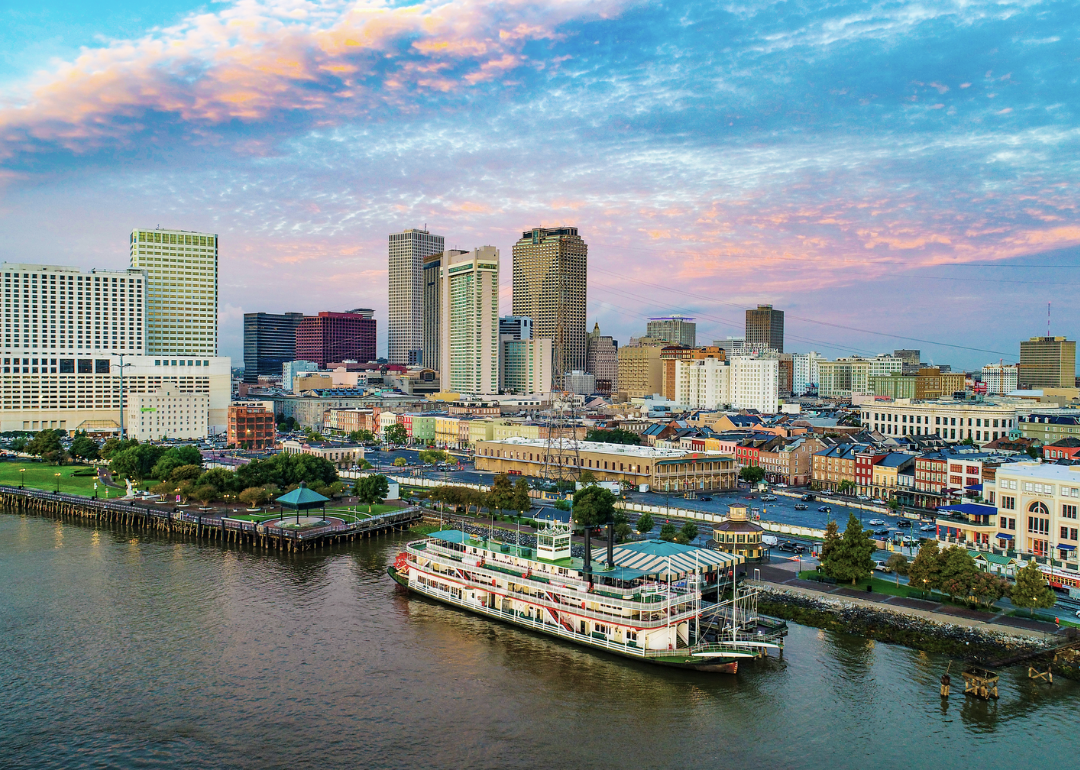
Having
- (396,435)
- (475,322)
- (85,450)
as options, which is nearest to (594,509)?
(85,450)

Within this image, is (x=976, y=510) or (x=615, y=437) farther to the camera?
(x=615, y=437)

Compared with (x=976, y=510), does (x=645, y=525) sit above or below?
below

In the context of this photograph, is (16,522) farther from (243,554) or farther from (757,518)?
(757,518)

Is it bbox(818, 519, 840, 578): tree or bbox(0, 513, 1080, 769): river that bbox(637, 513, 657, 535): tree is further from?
bbox(0, 513, 1080, 769): river

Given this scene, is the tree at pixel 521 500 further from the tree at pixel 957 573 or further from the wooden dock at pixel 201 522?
the tree at pixel 957 573

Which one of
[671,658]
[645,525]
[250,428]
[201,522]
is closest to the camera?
[671,658]

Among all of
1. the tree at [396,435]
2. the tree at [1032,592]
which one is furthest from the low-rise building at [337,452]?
the tree at [1032,592]

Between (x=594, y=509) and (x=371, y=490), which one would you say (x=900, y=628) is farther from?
(x=371, y=490)

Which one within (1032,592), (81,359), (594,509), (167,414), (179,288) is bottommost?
(1032,592)

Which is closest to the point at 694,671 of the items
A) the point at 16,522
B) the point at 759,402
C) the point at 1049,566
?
the point at 1049,566
